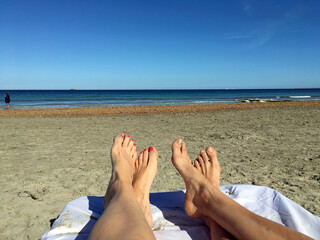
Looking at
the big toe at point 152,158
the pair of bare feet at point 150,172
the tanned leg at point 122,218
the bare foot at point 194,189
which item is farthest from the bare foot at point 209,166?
the tanned leg at point 122,218

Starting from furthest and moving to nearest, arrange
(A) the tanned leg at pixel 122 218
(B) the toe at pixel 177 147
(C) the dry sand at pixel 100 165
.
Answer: (B) the toe at pixel 177 147 → (C) the dry sand at pixel 100 165 → (A) the tanned leg at pixel 122 218

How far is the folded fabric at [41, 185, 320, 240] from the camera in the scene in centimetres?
134

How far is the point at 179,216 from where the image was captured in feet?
5.22

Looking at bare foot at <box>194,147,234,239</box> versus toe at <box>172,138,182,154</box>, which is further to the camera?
toe at <box>172,138,182,154</box>

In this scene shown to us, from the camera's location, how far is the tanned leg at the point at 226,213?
1018 mm

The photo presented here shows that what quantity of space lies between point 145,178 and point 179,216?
0.39 m

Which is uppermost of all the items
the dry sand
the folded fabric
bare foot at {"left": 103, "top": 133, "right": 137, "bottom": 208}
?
bare foot at {"left": 103, "top": 133, "right": 137, "bottom": 208}

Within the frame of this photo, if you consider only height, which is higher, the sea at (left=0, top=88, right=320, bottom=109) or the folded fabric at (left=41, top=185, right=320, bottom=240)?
the sea at (left=0, top=88, right=320, bottom=109)

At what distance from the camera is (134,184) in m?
1.75

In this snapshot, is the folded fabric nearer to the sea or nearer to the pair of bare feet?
the pair of bare feet

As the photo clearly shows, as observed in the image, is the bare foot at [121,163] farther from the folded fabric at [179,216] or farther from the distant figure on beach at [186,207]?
the folded fabric at [179,216]

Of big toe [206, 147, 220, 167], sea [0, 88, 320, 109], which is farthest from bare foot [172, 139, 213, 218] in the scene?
sea [0, 88, 320, 109]

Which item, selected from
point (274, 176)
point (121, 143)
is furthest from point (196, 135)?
point (121, 143)

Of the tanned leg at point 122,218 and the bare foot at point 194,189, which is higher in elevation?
the tanned leg at point 122,218
